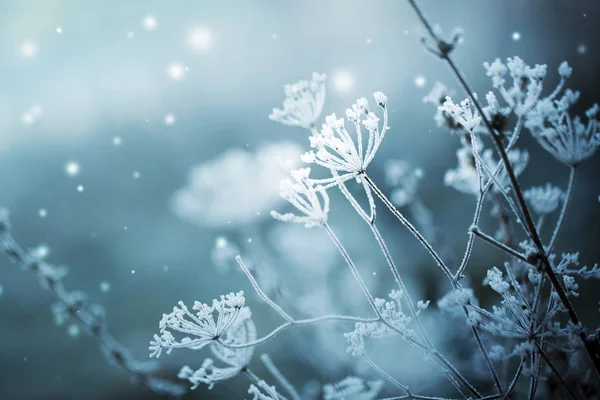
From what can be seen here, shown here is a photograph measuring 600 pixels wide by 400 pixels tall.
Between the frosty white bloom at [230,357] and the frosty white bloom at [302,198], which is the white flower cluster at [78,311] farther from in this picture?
the frosty white bloom at [302,198]

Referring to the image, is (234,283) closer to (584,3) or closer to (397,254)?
(397,254)

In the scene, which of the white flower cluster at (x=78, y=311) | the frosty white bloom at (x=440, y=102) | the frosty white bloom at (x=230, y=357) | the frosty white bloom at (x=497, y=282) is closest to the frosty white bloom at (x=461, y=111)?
the frosty white bloom at (x=440, y=102)

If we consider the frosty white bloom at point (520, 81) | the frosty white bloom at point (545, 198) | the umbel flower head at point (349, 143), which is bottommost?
the frosty white bloom at point (545, 198)

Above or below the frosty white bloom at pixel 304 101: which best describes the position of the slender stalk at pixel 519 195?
below

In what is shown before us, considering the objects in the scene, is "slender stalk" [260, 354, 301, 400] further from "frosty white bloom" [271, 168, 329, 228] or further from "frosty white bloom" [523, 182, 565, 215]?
"frosty white bloom" [523, 182, 565, 215]

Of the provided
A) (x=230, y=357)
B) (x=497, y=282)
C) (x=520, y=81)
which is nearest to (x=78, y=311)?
(x=230, y=357)

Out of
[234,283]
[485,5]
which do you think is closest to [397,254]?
[234,283]

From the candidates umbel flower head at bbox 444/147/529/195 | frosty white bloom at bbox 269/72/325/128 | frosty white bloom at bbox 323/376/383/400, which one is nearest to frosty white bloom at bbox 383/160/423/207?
umbel flower head at bbox 444/147/529/195
